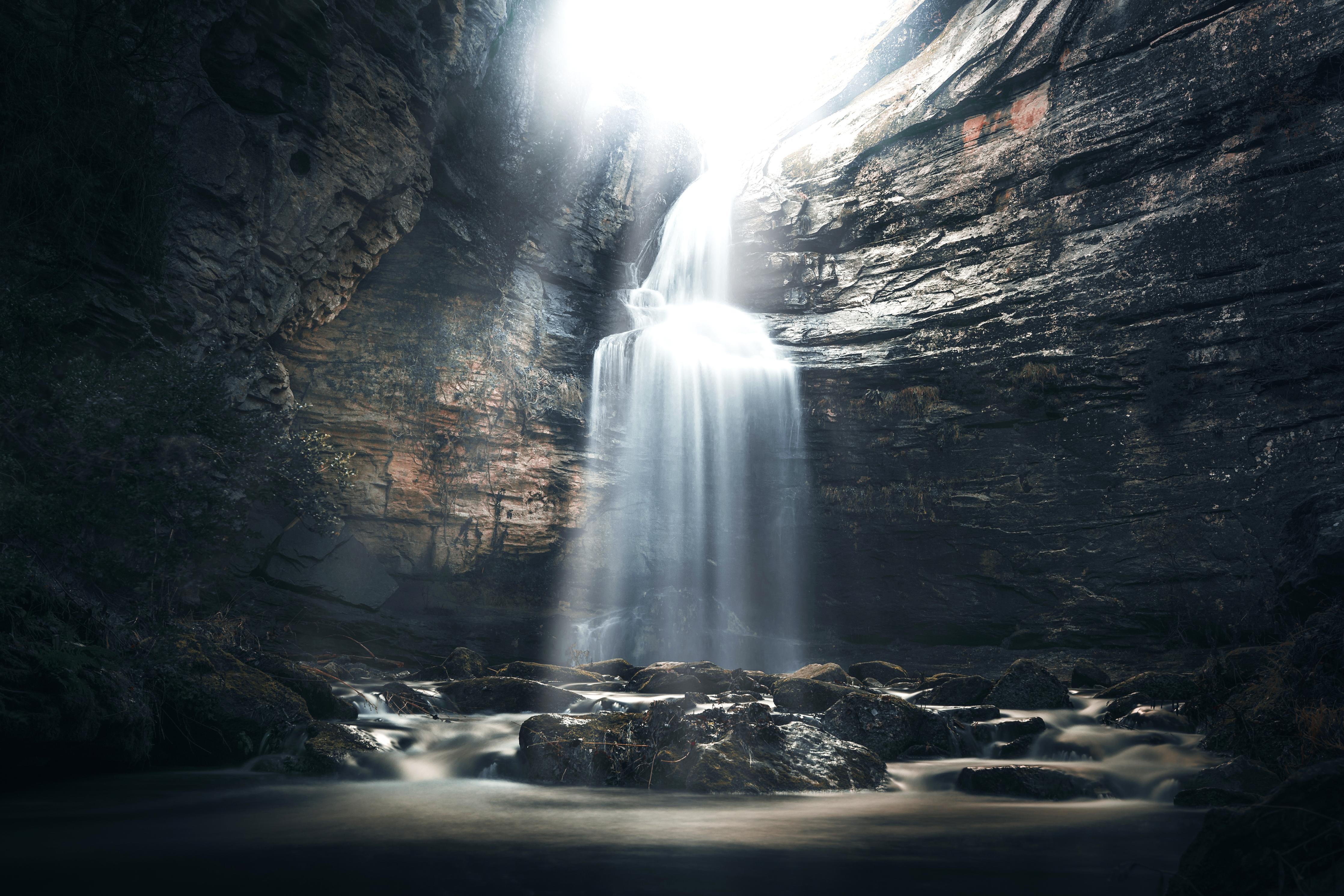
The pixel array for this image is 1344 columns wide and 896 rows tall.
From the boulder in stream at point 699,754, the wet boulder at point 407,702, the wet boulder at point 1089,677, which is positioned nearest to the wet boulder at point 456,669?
the wet boulder at point 407,702

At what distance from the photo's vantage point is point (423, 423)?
1636 cm

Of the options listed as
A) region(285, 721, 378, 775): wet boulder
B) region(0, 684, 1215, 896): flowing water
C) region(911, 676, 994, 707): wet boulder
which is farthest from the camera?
region(911, 676, 994, 707): wet boulder

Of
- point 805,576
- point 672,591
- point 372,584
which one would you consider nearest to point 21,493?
point 372,584

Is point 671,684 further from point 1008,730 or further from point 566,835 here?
point 566,835

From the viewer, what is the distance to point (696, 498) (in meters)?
17.8

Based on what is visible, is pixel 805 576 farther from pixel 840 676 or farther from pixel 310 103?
pixel 310 103

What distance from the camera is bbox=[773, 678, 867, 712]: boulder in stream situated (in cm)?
857

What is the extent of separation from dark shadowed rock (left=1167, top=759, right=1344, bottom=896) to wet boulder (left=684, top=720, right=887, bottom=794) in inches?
131

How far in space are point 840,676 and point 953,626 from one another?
580 cm

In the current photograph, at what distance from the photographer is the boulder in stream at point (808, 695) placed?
28.1ft

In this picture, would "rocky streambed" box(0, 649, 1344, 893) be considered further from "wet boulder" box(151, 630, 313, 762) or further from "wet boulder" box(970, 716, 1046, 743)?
"wet boulder" box(151, 630, 313, 762)

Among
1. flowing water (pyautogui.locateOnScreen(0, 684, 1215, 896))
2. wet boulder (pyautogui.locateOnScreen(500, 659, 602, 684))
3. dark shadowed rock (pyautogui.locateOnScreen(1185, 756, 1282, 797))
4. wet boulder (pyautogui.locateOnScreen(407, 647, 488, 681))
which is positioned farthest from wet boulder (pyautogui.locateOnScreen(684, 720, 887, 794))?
wet boulder (pyautogui.locateOnScreen(407, 647, 488, 681))

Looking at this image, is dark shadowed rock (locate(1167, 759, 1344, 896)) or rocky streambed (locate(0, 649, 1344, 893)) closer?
dark shadowed rock (locate(1167, 759, 1344, 896))

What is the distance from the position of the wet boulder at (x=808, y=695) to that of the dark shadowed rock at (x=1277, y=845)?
554cm
